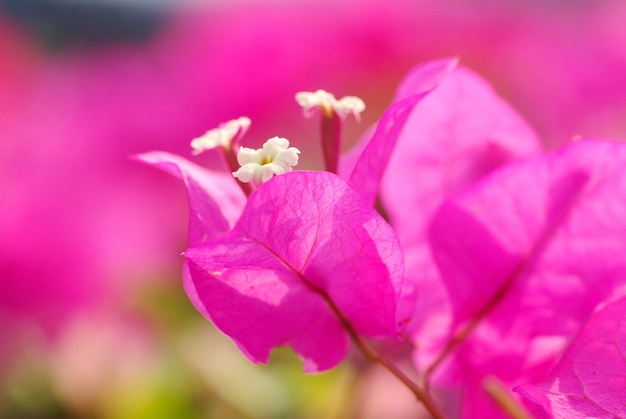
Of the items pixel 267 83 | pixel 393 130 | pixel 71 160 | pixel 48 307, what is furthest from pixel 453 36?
pixel 393 130

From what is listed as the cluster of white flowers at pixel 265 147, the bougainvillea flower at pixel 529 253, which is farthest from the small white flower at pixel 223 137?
the bougainvillea flower at pixel 529 253

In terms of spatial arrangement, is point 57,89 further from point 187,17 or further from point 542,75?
point 542,75

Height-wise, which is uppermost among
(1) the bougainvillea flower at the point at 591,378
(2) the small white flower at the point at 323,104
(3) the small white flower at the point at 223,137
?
(2) the small white flower at the point at 323,104

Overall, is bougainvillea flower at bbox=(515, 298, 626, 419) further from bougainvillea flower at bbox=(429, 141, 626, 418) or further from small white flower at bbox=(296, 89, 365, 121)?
small white flower at bbox=(296, 89, 365, 121)

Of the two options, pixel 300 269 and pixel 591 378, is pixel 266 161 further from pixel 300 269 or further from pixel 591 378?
pixel 591 378

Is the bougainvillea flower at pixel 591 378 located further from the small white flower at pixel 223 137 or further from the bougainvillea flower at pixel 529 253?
the small white flower at pixel 223 137

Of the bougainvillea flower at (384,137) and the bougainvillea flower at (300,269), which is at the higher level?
the bougainvillea flower at (384,137)
